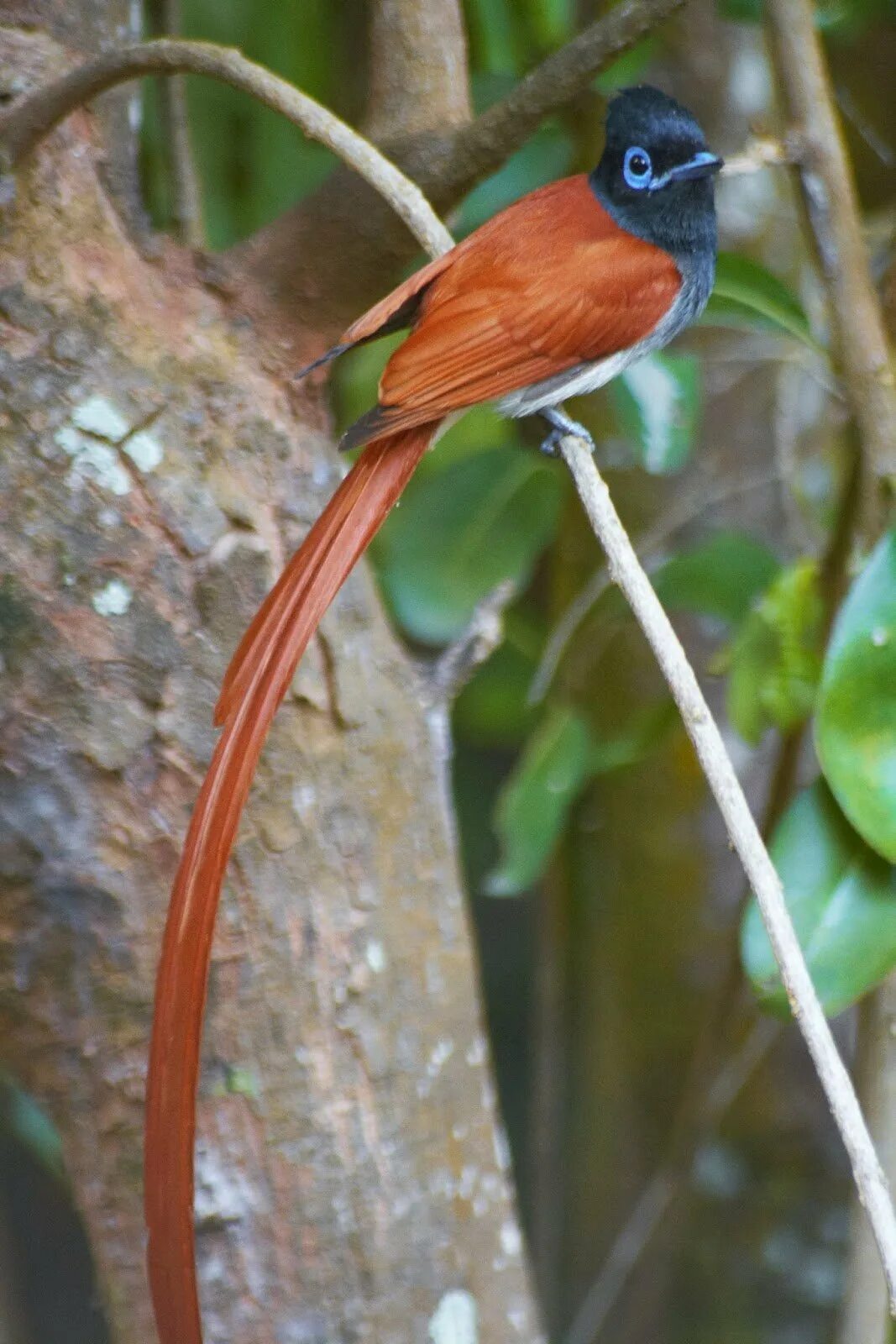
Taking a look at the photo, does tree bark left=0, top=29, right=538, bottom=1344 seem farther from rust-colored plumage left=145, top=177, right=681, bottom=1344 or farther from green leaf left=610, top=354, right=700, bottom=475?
green leaf left=610, top=354, right=700, bottom=475

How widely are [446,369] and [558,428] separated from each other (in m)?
0.19

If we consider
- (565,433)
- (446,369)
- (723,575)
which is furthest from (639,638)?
(446,369)

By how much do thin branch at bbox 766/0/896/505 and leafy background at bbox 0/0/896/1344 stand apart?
0.08 m

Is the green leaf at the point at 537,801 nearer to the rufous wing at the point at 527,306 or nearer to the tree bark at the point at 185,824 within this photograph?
the tree bark at the point at 185,824

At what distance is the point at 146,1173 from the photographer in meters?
0.70

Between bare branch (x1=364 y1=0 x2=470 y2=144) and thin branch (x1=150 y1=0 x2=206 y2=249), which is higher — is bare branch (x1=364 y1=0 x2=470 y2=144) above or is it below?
below

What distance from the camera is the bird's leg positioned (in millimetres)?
1100

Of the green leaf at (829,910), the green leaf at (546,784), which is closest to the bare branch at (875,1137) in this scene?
the green leaf at (829,910)

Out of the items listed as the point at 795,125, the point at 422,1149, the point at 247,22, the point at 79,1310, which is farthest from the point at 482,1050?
the point at 79,1310

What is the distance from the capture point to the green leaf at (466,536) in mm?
1473

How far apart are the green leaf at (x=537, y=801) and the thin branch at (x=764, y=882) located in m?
0.61

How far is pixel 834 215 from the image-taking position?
1168 millimetres

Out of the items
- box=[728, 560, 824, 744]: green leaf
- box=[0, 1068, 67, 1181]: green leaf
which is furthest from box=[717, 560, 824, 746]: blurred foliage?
box=[0, 1068, 67, 1181]: green leaf

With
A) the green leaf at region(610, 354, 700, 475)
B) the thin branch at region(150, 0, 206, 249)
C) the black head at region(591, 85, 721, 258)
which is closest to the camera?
the black head at region(591, 85, 721, 258)
